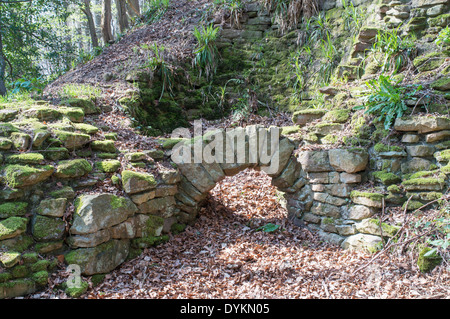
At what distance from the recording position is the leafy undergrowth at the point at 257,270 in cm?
332

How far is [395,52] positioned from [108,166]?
4.62 meters

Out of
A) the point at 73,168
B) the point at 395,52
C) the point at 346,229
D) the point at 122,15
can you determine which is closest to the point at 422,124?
the point at 395,52

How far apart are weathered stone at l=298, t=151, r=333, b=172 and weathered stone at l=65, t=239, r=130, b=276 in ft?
9.14

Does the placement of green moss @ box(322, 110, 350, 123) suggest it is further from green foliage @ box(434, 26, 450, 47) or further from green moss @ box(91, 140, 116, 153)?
green moss @ box(91, 140, 116, 153)

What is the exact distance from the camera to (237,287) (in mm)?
3607

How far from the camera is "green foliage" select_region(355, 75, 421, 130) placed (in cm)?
430

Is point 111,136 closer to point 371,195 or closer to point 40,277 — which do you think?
point 40,277

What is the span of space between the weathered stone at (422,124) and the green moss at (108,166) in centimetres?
376

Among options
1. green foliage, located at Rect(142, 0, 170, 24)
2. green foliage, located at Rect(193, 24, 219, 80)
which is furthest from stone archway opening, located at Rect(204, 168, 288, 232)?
green foliage, located at Rect(142, 0, 170, 24)

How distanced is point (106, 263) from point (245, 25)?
639cm

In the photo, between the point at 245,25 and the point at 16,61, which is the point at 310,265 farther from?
the point at 16,61

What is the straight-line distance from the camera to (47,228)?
3.48 m

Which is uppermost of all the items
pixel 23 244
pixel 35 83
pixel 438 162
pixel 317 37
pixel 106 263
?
pixel 317 37
